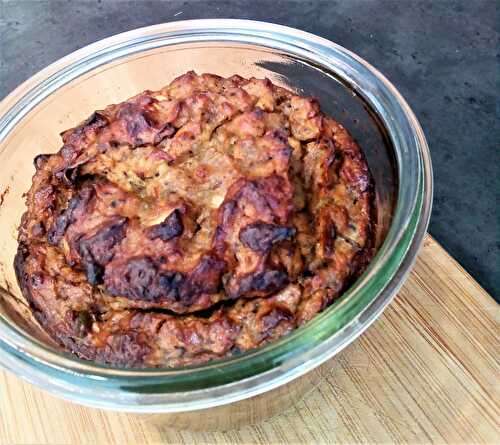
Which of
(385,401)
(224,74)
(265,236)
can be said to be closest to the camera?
(265,236)

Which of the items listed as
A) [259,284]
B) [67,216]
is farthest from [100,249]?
[259,284]

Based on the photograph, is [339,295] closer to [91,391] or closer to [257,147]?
[257,147]

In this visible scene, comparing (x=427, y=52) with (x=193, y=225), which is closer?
(x=193, y=225)

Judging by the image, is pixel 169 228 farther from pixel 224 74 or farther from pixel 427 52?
pixel 427 52

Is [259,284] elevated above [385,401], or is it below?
above

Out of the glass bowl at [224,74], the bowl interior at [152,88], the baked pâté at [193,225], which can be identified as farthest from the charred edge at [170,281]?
the bowl interior at [152,88]

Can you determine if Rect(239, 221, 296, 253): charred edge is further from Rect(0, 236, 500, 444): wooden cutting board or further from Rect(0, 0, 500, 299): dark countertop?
Rect(0, 0, 500, 299): dark countertop

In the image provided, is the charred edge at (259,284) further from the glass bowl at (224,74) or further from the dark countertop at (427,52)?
the dark countertop at (427,52)
